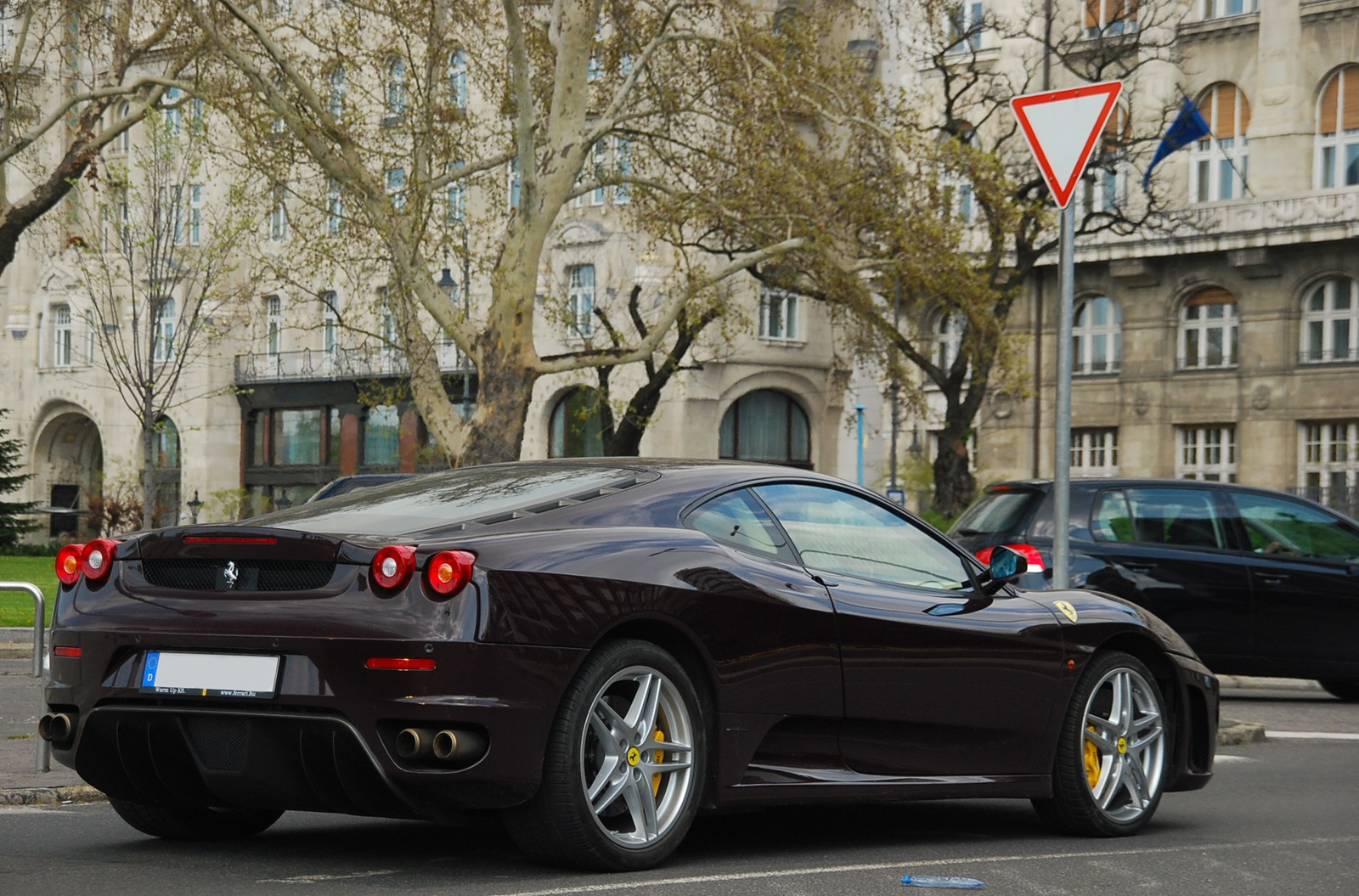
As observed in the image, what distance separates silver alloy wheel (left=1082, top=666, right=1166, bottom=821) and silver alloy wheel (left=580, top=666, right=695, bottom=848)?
6.99ft

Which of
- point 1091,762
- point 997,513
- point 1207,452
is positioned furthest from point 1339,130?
point 1091,762

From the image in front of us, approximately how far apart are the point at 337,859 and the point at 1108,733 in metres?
3.09

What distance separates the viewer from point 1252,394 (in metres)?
Result: 48.2

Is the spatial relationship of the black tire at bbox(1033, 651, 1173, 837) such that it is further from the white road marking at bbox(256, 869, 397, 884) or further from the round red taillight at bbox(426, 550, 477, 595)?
the round red taillight at bbox(426, 550, 477, 595)

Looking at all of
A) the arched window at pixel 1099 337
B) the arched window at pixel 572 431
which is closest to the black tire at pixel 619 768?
the arched window at pixel 1099 337

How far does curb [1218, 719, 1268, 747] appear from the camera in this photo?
12117mm

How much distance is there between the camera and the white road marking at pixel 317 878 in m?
5.98

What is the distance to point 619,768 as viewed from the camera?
20.0 ft

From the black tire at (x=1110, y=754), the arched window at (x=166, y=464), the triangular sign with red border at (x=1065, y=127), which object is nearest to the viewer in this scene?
the black tire at (x=1110, y=754)

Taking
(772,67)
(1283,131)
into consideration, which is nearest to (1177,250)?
(1283,131)

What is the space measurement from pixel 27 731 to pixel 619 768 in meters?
6.46

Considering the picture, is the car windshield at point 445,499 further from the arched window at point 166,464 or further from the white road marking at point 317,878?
the arched window at point 166,464

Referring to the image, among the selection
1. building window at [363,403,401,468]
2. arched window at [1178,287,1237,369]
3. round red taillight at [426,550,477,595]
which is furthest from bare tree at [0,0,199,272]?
building window at [363,403,401,468]

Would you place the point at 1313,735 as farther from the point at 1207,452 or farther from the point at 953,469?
the point at 1207,452
